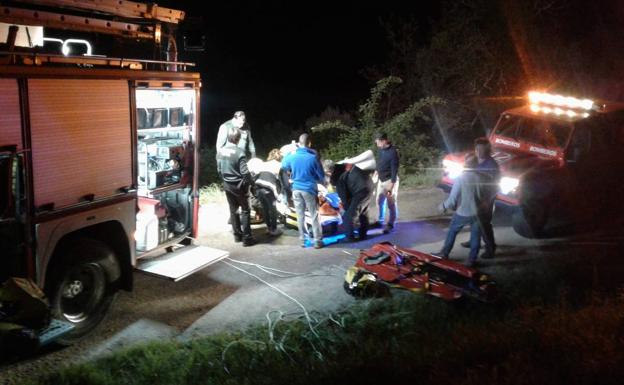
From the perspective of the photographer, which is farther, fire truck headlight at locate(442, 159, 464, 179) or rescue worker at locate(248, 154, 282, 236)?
fire truck headlight at locate(442, 159, 464, 179)

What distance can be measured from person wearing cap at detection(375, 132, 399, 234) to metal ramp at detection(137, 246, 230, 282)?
118 inches

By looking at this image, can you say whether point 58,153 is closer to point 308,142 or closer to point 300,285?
point 300,285

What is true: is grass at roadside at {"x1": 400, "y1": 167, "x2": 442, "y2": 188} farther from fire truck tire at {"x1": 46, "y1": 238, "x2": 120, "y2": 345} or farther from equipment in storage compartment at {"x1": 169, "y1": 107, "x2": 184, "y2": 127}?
fire truck tire at {"x1": 46, "y1": 238, "x2": 120, "y2": 345}

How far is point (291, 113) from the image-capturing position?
28.9 metres

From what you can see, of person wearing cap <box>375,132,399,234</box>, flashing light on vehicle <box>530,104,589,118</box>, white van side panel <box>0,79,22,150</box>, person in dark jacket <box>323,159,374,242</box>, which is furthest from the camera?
flashing light on vehicle <box>530,104,589,118</box>

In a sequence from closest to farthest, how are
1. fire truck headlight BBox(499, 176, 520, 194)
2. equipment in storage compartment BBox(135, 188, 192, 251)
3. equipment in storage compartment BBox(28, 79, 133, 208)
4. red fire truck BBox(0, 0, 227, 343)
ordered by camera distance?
red fire truck BBox(0, 0, 227, 343) → equipment in storage compartment BBox(28, 79, 133, 208) → equipment in storage compartment BBox(135, 188, 192, 251) → fire truck headlight BBox(499, 176, 520, 194)

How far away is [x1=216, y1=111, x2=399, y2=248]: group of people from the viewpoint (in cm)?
840

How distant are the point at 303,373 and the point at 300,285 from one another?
2.56 metres

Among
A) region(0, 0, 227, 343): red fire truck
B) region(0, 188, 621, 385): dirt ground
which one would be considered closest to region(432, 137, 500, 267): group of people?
region(0, 188, 621, 385): dirt ground

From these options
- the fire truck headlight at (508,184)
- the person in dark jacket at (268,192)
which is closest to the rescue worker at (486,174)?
the fire truck headlight at (508,184)

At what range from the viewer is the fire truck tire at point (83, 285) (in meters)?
5.73

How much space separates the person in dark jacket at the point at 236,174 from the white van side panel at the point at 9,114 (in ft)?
11.6

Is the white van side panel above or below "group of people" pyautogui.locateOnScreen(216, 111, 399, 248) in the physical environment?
above

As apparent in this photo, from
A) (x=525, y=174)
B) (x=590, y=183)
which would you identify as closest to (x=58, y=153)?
(x=525, y=174)
